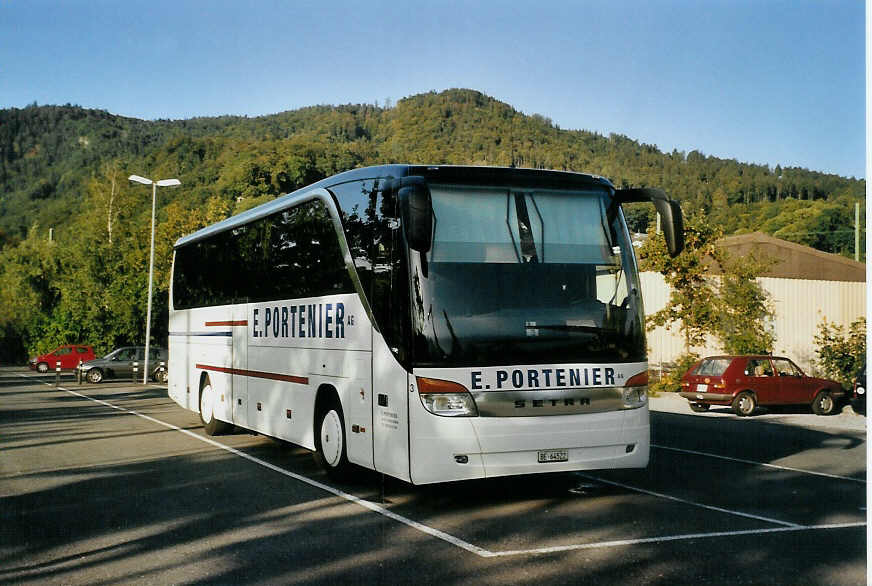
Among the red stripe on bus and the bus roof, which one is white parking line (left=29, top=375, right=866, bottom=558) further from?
the bus roof

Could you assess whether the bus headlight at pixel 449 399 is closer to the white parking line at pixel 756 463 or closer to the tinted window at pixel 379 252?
the tinted window at pixel 379 252

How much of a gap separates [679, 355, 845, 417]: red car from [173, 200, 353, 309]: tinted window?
501 inches

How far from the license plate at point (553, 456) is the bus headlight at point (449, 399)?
79 cm

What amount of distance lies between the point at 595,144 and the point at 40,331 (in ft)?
134

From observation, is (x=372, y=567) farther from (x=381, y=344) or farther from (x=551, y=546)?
(x=381, y=344)

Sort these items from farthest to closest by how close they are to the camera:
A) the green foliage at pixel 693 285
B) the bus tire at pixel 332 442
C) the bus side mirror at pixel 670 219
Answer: the green foliage at pixel 693 285 → the bus tire at pixel 332 442 → the bus side mirror at pixel 670 219

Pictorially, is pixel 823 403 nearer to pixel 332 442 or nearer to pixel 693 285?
pixel 693 285

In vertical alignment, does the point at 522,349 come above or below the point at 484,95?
below

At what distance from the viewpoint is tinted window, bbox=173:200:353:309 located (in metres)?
11.4

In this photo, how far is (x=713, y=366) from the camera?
2367 centimetres

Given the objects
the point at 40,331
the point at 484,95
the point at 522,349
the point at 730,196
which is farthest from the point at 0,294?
the point at 522,349

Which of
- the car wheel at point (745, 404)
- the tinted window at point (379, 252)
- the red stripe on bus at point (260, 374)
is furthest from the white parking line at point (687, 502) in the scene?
the car wheel at point (745, 404)

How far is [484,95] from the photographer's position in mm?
80125

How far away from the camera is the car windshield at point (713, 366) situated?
23.4m
